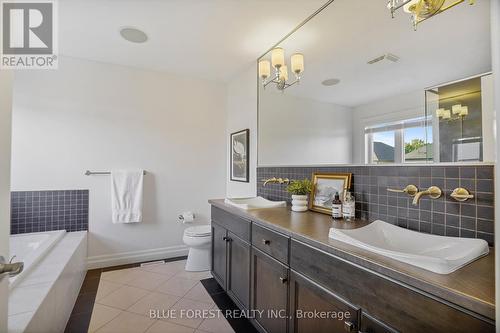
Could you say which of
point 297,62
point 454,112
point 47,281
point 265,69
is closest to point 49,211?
point 47,281

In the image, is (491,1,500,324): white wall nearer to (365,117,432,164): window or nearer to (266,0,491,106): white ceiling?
(266,0,491,106): white ceiling

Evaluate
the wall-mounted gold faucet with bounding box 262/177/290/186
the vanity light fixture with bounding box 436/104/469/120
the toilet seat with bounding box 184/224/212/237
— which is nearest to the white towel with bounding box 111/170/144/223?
the toilet seat with bounding box 184/224/212/237

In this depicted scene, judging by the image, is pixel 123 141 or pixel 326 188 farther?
pixel 123 141

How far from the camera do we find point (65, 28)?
208 cm

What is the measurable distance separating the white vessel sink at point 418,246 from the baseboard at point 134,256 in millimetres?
2491

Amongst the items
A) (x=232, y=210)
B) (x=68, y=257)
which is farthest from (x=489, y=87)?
(x=68, y=257)

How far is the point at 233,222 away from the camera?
1.90 meters

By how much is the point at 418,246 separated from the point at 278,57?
1.83m

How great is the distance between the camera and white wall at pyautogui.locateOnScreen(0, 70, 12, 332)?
0.80m

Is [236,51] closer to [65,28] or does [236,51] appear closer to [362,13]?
[362,13]

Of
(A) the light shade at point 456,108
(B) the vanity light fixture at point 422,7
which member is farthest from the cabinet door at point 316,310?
(B) the vanity light fixture at point 422,7

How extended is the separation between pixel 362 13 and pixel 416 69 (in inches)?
23.4

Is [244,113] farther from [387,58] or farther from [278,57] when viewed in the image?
[387,58]

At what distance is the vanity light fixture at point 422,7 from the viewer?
3.78 ft
